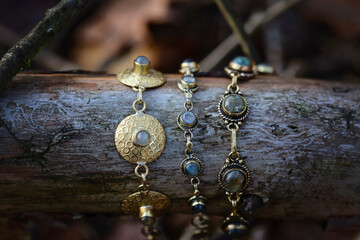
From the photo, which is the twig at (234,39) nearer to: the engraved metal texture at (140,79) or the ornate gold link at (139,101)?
the engraved metal texture at (140,79)

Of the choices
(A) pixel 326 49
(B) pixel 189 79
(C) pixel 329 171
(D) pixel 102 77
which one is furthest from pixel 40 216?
(A) pixel 326 49

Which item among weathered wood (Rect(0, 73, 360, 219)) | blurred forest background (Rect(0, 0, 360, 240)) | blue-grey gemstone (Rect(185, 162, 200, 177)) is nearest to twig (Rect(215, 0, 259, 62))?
blurred forest background (Rect(0, 0, 360, 240))

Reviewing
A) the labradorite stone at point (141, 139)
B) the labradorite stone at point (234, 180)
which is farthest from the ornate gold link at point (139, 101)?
the labradorite stone at point (234, 180)

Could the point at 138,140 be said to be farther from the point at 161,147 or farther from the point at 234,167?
the point at 234,167

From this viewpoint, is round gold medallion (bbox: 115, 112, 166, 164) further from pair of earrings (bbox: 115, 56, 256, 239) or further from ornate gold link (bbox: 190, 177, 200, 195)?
ornate gold link (bbox: 190, 177, 200, 195)

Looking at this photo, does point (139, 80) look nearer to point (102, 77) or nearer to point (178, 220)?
point (102, 77)
